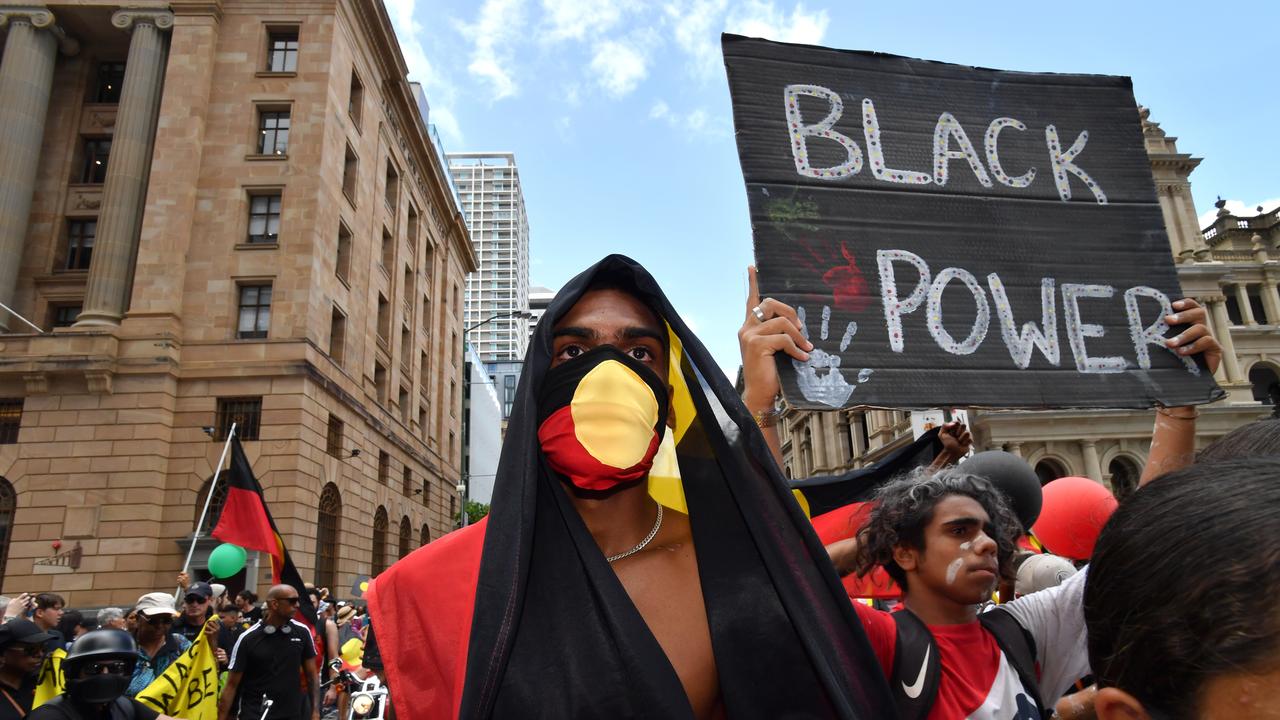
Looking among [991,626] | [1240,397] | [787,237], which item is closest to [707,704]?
[991,626]

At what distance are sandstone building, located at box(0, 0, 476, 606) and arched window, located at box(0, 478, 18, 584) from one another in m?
0.05

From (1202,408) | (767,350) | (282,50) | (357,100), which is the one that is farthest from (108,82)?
(1202,408)

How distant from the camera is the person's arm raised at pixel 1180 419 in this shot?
9.97 ft

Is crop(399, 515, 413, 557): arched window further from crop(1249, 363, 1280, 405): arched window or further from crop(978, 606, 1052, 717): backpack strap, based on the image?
crop(1249, 363, 1280, 405): arched window

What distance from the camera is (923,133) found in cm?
368

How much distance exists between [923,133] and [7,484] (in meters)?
25.4

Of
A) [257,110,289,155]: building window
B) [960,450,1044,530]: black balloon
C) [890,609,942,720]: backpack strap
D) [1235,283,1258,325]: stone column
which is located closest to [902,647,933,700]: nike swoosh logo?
[890,609,942,720]: backpack strap

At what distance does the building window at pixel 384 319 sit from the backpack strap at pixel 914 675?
30.5 metres

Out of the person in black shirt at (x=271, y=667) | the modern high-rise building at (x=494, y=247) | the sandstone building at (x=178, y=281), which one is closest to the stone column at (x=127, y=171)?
the sandstone building at (x=178, y=281)

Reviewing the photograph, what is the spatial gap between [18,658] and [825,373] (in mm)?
5138

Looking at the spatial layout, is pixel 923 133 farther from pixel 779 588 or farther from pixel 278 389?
pixel 278 389

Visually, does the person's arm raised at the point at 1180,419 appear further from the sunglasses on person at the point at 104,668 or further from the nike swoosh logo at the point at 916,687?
the sunglasses on person at the point at 104,668

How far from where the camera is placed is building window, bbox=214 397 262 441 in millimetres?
21828

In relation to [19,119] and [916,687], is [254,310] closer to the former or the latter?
[19,119]
